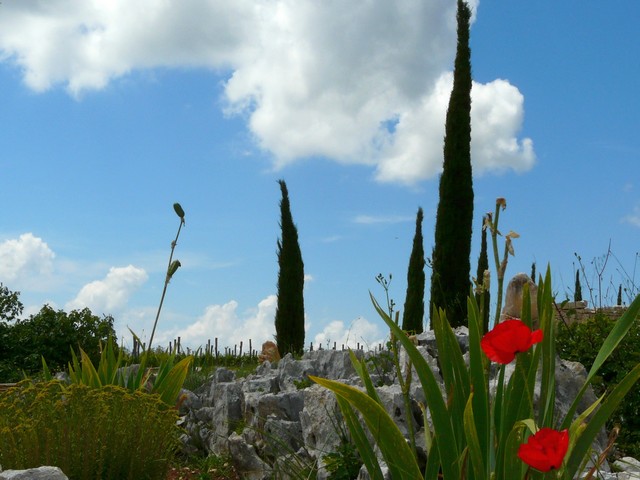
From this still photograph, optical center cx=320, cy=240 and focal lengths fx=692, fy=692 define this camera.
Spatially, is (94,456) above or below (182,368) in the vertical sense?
below

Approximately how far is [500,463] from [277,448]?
2.43 metres

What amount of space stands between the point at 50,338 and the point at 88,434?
9168 mm

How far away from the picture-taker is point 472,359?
8.57 feet

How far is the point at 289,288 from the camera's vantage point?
737 inches

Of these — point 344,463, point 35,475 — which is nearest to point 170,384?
point 344,463

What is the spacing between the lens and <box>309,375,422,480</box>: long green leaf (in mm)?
2490

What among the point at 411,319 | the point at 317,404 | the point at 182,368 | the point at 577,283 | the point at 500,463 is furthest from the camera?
the point at 577,283

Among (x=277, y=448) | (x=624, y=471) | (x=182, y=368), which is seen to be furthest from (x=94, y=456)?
(x=624, y=471)

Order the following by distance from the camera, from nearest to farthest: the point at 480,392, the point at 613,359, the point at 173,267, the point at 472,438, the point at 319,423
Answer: the point at 472,438 → the point at 480,392 → the point at 319,423 → the point at 613,359 → the point at 173,267

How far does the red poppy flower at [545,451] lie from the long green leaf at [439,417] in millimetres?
729

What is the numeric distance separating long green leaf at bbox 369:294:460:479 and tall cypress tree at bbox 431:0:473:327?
12.1m

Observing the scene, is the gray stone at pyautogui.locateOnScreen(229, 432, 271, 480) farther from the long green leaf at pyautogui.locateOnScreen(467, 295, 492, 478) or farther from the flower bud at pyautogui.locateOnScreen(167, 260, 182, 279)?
the long green leaf at pyautogui.locateOnScreen(467, 295, 492, 478)

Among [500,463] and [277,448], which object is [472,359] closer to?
[500,463]

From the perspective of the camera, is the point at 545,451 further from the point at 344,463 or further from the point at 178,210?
the point at 178,210
